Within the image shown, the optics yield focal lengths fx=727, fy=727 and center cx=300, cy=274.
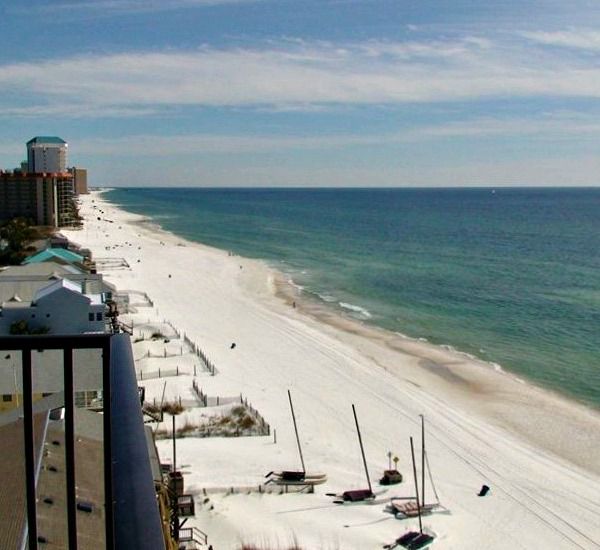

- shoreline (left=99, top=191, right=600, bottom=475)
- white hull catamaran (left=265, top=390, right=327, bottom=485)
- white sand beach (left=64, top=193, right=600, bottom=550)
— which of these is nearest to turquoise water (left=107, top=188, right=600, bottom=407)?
shoreline (left=99, top=191, right=600, bottom=475)

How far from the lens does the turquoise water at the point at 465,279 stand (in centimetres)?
3922

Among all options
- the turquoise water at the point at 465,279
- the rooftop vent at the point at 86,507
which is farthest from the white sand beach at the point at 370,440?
the rooftop vent at the point at 86,507

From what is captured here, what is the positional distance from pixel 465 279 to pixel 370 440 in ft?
132

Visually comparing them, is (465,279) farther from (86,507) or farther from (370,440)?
(86,507)

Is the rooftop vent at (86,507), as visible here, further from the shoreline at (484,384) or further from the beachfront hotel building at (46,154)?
the beachfront hotel building at (46,154)

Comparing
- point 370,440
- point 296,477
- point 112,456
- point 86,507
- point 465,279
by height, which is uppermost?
point 112,456

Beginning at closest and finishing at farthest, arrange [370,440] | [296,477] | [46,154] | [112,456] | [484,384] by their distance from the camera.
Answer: [112,456] → [296,477] → [370,440] → [484,384] → [46,154]

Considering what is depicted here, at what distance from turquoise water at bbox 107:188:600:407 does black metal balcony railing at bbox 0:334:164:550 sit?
30953 millimetres

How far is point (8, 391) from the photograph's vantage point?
73.3ft

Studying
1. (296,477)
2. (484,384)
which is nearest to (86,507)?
(296,477)

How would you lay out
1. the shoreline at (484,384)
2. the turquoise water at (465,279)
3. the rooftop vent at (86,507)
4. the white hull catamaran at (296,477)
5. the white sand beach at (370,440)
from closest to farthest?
the rooftop vent at (86,507) < the white sand beach at (370,440) < the white hull catamaran at (296,477) < the shoreline at (484,384) < the turquoise water at (465,279)

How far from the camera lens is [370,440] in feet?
81.9

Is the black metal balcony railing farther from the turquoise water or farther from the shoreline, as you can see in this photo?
the turquoise water

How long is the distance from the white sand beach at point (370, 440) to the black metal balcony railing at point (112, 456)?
51.3ft
